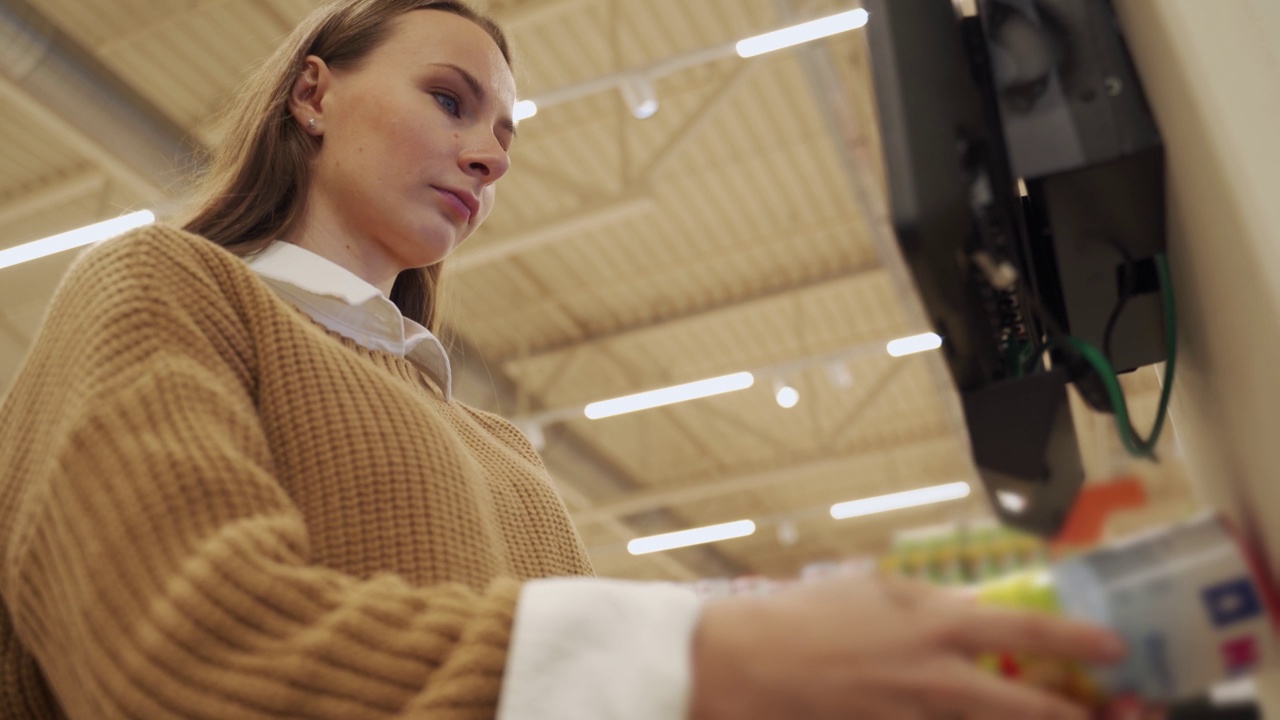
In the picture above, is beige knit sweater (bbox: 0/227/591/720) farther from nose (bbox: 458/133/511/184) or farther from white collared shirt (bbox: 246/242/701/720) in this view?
nose (bbox: 458/133/511/184)

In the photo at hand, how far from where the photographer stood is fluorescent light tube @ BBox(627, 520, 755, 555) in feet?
31.6

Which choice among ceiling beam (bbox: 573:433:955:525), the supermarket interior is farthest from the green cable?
ceiling beam (bbox: 573:433:955:525)

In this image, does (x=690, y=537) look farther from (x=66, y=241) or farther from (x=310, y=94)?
(x=310, y=94)

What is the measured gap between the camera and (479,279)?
7.75 metres

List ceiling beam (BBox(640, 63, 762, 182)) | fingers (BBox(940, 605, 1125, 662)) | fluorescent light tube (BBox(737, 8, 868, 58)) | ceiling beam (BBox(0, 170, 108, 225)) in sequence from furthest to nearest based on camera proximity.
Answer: ceiling beam (BBox(0, 170, 108, 225)) < ceiling beam (BBox(640, 63, 762, 182)) < fluorescent light tube (BBox(737, 8, 868, 58)) < fingers (BBox(940, 605, 1125, 662))

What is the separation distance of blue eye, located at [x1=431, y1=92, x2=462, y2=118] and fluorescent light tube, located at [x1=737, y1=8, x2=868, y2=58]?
355 cm

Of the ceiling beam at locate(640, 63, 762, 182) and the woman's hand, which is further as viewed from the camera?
the ceiling beam at locate(640, 63, 762, 182)

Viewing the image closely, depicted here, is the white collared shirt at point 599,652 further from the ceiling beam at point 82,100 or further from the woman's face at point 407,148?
the ceiling beam at point 82,100

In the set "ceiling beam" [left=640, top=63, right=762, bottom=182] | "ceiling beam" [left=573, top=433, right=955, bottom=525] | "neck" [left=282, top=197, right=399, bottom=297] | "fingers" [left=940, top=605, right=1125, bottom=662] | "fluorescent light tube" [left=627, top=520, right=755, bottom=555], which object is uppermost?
"ceiling beam" [left=640, top=63, right=762, bottom=182]

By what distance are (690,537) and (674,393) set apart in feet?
9.55

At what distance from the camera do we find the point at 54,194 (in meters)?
6.65

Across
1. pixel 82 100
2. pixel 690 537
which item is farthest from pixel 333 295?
pixel 690 537

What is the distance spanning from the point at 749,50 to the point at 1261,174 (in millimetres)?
4287

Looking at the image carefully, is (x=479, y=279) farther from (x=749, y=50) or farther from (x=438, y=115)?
(x=438, y=115)
